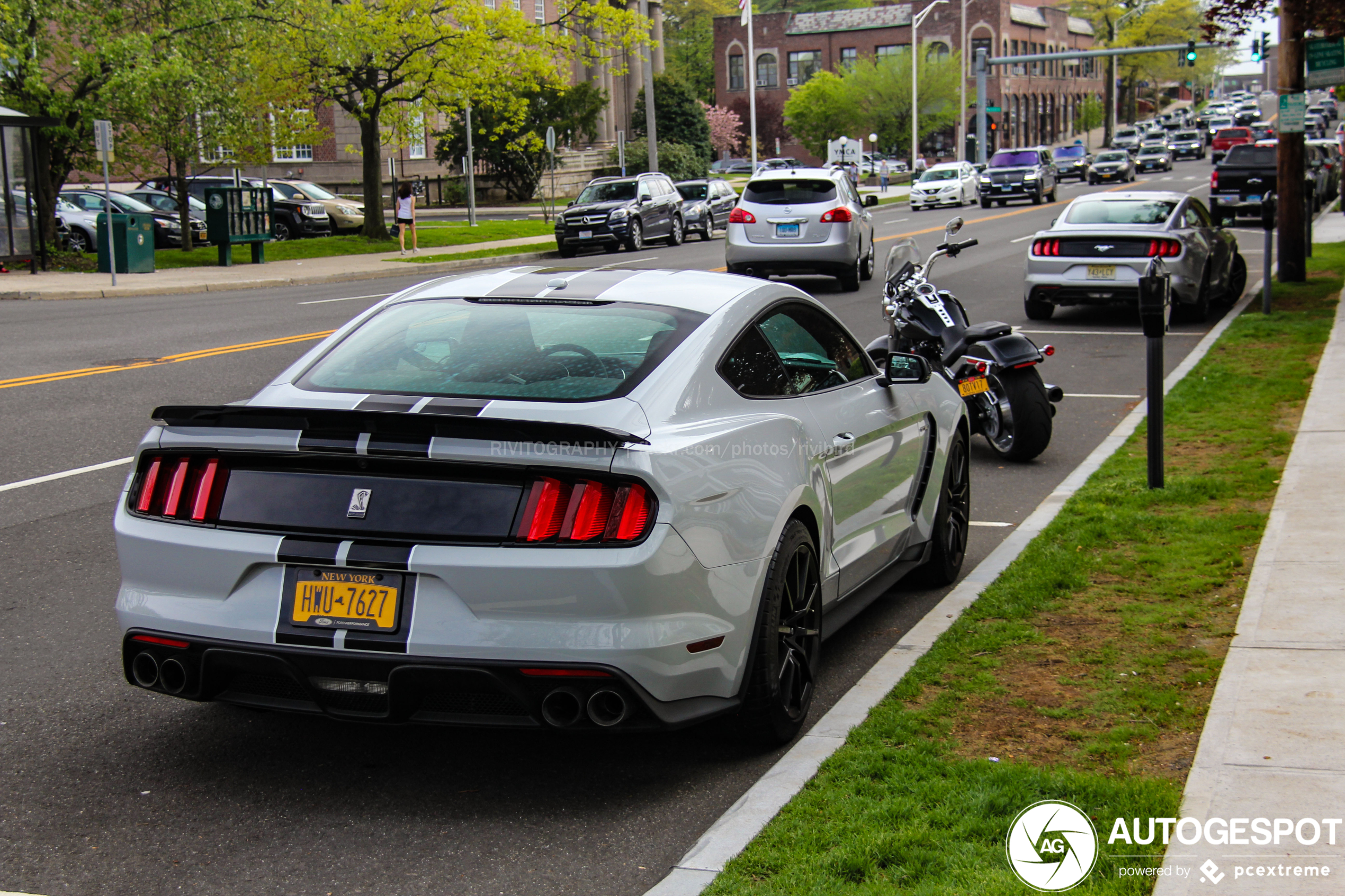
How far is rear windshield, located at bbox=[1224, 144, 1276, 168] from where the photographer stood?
3653cm

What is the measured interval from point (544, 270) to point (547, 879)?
2670 mm

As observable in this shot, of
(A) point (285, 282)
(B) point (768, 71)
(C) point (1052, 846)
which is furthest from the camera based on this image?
(B) point (768, 71)

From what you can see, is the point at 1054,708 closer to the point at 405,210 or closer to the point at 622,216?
the point at 622,216

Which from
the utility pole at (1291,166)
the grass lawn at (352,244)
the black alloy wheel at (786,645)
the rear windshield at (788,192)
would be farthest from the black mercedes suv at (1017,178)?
the black alloy wheel at (786,645)

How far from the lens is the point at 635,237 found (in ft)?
111

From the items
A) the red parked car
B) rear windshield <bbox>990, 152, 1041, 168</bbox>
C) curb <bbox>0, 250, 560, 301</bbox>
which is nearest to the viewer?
curb <bbox>0, 250, 560, 301</bbox>

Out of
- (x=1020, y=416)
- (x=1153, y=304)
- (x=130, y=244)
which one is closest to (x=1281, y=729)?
(x=1153, y=304)

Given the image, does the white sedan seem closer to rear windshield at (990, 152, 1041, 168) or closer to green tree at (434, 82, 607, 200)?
rear windshield at (990, 152, 1041, 168)

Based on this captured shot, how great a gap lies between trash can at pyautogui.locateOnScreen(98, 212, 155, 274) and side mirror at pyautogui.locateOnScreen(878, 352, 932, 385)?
934 inches

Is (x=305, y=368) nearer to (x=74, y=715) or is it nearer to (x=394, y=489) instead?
(x=394, y=489)

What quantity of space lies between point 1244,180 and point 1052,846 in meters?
36.4

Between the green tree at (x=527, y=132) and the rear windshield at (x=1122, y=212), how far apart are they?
4440 cm

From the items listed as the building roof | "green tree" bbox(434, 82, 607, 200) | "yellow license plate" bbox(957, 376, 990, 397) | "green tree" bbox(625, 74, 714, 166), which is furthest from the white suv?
the building roof

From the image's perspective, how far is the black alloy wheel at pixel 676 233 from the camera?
35812mm
